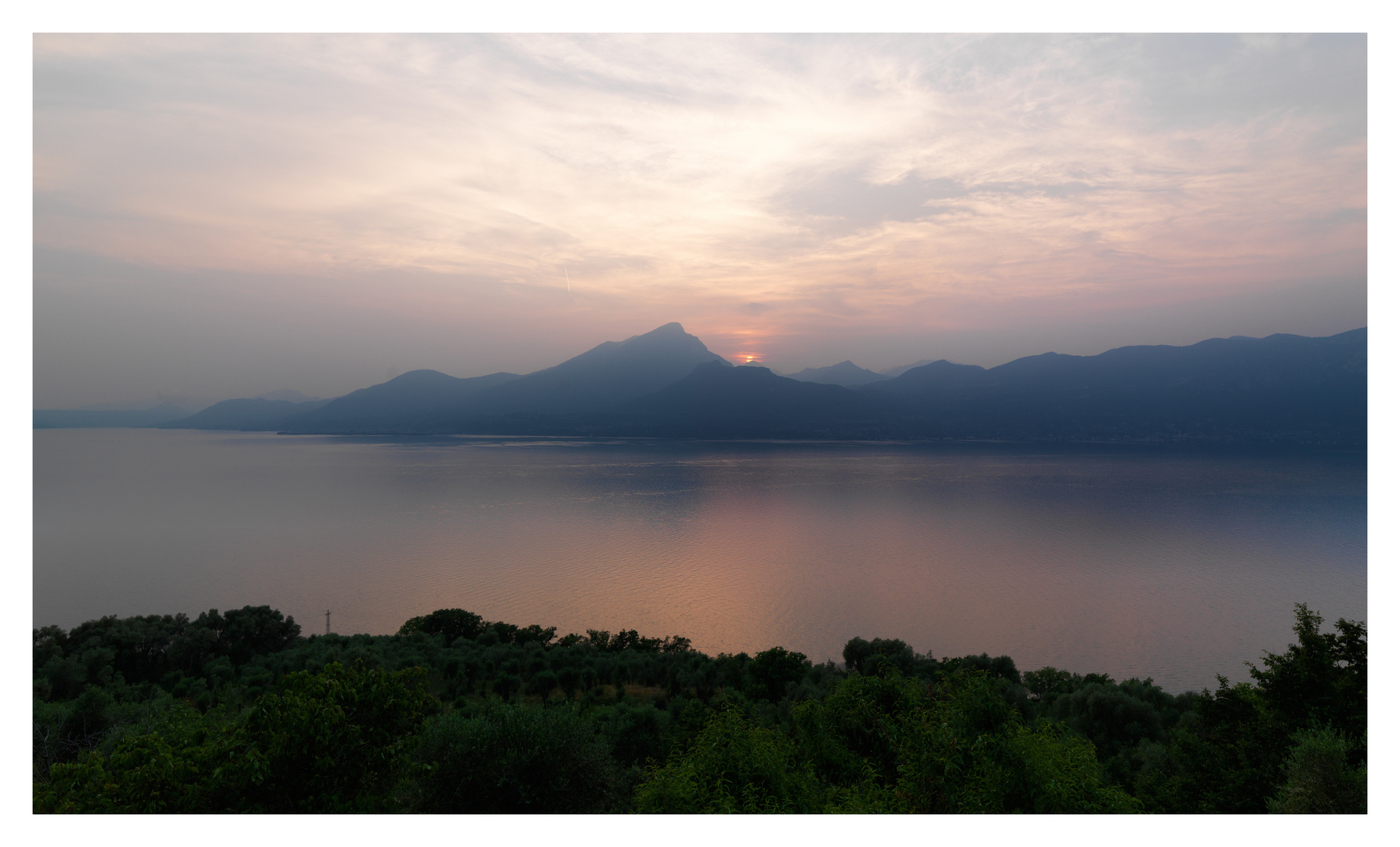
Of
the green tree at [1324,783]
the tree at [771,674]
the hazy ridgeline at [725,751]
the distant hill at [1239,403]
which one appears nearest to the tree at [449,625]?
the hazy ridgeline at [725,751]

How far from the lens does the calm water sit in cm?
3005

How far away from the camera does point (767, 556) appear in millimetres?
43719

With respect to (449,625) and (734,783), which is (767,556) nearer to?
(449,625)

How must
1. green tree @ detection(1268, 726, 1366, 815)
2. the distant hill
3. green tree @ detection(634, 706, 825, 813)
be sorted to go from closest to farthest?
green tree @ detection(1268, 726, 1366, 815) < green tree @ detection(634, 706, 825, 813) < the distant hill

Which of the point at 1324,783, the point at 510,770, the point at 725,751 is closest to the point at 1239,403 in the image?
the point at 1324,783

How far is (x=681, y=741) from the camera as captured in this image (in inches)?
493

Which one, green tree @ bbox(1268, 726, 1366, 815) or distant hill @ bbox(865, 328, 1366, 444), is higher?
distant hill @ bbox(865, 328, 1366, 444)

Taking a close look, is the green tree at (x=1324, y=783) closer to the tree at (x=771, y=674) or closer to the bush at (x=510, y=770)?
the bush at (x=510, y=770)

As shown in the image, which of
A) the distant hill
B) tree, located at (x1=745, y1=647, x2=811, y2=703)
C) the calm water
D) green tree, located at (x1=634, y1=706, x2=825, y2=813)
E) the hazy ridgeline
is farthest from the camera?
the distant hill

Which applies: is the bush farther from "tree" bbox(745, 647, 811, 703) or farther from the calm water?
the calm water

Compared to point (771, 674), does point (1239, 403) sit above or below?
above

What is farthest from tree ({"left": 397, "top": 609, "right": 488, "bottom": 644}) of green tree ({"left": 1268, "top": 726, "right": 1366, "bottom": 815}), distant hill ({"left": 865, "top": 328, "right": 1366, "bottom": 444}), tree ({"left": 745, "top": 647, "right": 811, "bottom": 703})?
distant hill ({"left": 865, "top": 328, "right": 1366, "bottom": 444})

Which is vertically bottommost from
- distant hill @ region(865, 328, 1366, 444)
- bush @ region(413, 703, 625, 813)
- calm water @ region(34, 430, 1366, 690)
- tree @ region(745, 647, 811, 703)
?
calm water @ region(34, 430, 1366, 690)
